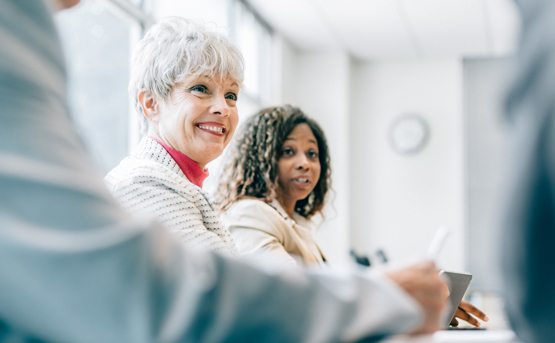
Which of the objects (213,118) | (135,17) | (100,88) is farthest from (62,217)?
(135,17)

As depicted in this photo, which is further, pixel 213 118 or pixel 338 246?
pixel 338 246

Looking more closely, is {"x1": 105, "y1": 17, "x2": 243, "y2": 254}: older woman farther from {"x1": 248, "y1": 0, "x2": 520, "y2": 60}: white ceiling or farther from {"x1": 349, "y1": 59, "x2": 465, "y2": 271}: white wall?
{"x1": 349, "y1": 59, "x2": 465, "y2": 271}: white wall

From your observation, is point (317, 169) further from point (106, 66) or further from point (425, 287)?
point (425, 287)

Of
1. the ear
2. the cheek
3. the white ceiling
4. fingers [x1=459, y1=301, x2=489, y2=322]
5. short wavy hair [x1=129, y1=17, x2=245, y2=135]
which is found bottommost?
fingers [x1=459, y1=301, x2=489, y2=322]

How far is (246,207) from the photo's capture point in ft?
6.34

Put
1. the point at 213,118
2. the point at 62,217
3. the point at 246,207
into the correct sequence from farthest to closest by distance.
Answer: the point at 246,207, the point at 213,118, the point at 62,217

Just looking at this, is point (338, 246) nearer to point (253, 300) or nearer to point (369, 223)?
point (369, 223)

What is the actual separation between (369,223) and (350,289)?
236 inches

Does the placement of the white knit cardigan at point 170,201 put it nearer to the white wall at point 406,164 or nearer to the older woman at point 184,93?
the older woman at point 184,93

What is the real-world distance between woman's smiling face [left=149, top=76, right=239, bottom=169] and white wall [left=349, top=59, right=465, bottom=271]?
4.90 metres

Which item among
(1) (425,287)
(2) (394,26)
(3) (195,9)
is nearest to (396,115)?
(2) (394,26)

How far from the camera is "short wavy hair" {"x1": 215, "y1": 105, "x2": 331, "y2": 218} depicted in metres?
2.13

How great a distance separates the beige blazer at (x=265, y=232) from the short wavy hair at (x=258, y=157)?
0.39ft

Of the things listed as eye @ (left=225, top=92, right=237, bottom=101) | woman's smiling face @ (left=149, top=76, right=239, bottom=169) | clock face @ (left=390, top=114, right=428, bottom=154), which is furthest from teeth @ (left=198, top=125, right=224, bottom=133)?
clock face @ (left=390, top=114, right=428, bottom=154)
